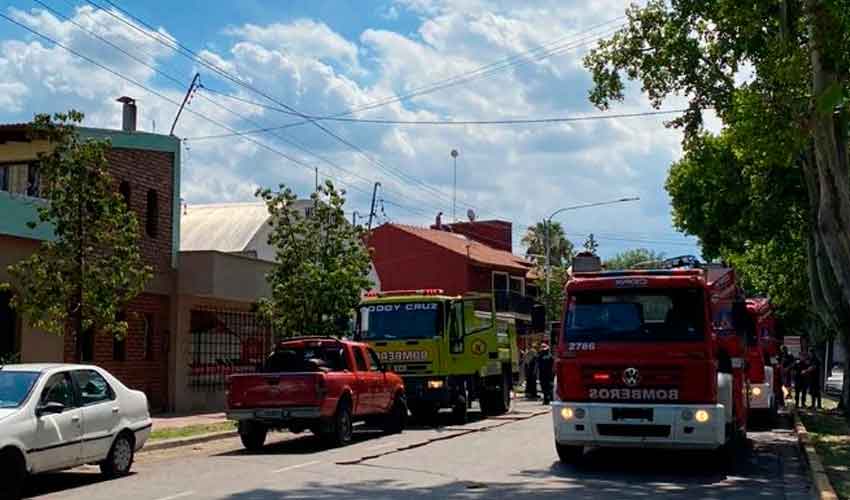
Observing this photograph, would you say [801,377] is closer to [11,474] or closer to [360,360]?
[360,360]

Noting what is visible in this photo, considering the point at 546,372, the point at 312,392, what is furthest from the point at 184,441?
the point at 546,372

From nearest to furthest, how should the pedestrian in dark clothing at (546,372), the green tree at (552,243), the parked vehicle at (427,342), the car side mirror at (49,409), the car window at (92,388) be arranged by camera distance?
1. the car side mirror at (49,409)
2. the car window at (92,388)
3. the parked vehicle at (427,342)
4. the pedestrian in dark clothing at (546,372)
5. the green tree at (552,243)

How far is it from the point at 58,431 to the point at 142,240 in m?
12.5

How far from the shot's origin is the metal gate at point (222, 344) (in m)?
26.3

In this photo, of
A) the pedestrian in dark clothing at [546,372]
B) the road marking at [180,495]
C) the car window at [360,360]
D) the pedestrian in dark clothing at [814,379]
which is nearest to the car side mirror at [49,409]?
the road marking at [180,495]

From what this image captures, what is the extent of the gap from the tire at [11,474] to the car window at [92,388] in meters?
1.60

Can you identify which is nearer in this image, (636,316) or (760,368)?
(636,316)

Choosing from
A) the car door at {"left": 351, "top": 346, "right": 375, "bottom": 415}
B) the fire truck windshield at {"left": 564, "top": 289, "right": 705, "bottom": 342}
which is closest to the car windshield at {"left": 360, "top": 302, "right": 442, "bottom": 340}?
the car door at {"left": 351, "top": 346, "right": 375, "bottom": 415}

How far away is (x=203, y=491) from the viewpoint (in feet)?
38.4

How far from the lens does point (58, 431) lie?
11.9 metres

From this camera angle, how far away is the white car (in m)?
11.2

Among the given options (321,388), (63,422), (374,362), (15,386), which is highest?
(374,362)

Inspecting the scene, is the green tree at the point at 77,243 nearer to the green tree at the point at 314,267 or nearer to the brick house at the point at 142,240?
the brick house at the point at 142,240

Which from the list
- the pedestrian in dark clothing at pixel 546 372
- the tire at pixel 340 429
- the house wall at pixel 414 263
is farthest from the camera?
the house wall at pixel 414 263
